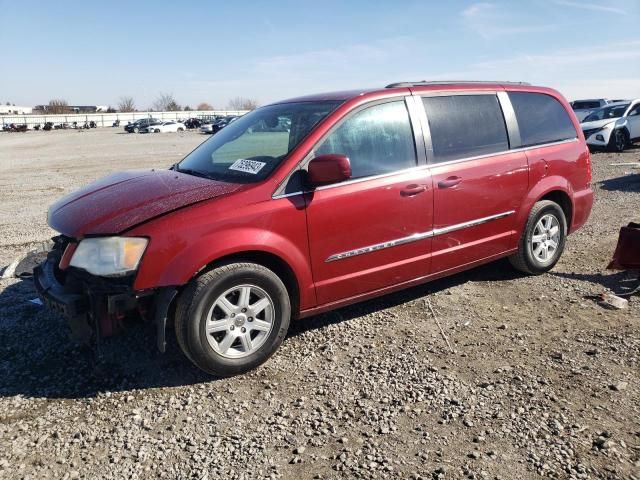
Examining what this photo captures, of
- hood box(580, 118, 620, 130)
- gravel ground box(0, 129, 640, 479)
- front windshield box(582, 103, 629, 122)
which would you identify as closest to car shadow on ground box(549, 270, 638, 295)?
gravel ground box(0, 129, 640, 479)

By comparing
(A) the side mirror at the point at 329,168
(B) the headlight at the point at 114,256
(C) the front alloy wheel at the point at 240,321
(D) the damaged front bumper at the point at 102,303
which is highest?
(A) the side mirror at the point at 329,168

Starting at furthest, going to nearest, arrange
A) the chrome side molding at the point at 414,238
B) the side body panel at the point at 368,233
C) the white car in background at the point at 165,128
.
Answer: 1. the white car in background at the point at 165,128
2. the chrome side molding at the point at 414,238
3. the side body panel at the point at 368,233

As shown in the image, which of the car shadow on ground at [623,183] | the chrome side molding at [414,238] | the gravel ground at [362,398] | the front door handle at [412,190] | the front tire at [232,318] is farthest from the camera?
the car shadow on ground at [623,183]

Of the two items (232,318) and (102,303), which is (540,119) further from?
(102,303)

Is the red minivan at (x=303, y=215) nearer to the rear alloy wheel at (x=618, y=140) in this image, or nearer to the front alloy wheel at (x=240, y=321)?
the front alloy wheel at (x=240, y=321)

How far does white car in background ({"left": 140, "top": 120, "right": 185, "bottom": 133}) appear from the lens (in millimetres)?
51156

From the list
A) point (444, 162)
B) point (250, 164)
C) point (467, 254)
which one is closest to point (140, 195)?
point (250, 164)

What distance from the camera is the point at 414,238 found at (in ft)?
13.4

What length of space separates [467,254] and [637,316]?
143cm

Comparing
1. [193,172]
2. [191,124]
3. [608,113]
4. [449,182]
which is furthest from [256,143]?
[191,124]

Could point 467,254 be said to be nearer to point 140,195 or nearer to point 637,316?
A: point 637,316

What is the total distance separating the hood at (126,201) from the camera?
3.25 metres

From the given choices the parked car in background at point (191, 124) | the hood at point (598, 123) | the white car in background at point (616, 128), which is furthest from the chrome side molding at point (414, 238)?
the parked car in background at point (191, 124)

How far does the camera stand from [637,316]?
4.22 m
